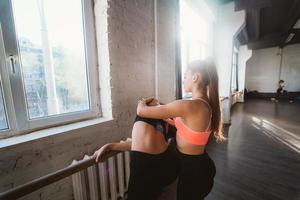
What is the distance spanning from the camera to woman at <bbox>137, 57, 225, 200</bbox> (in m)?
0.86

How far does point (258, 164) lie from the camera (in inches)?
88.7

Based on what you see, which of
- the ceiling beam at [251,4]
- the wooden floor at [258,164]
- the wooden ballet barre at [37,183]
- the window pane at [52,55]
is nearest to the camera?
the wooden ballet barre at [37,183]

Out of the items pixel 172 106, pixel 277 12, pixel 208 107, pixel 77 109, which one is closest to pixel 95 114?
pixel 77 109

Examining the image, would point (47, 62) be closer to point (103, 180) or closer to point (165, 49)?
point (103, 180)

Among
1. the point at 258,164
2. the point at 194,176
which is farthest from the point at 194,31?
the point at 194,176

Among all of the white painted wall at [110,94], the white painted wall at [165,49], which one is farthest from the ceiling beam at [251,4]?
the white painted wall at [110,94]

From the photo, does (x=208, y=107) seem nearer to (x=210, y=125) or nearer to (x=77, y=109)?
(x=210, y=125)

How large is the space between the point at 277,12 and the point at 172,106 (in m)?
6.31

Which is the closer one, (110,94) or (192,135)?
(192,135)

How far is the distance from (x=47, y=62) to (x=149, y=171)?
104 cm

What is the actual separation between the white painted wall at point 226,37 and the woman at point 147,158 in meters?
3.64

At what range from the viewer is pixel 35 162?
3.08ft

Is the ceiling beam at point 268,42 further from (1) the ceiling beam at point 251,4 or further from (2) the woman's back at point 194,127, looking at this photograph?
(2) the woman's back at point 194,127

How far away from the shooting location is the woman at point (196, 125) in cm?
86
